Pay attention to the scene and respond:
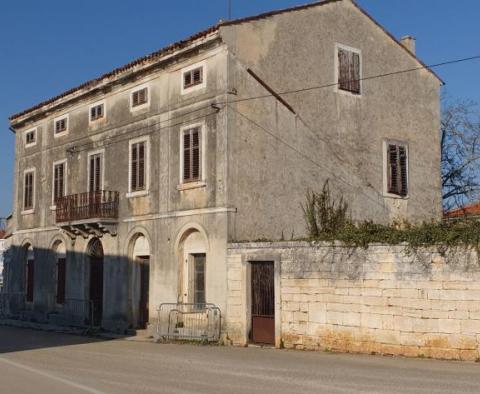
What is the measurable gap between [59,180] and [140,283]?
7120 millimetres

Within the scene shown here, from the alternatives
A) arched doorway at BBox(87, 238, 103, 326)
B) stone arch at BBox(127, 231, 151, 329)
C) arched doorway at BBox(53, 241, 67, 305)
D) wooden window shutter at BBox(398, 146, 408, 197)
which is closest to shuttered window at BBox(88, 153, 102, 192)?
arched doorway at BBox(87, 238, 103, 326)

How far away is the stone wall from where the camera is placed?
14.7 metres

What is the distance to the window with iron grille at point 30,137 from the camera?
31281 mm

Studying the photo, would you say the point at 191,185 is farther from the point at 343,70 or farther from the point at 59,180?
the point at 59,180

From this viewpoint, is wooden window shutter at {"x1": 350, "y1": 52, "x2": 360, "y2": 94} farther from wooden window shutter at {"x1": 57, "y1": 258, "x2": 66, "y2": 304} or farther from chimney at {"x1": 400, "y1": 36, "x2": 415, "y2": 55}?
wooden window shutter at {"x1": 57, "y1": 258, "x2": 66, "y2": 304}

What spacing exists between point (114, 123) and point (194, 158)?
5391 mm

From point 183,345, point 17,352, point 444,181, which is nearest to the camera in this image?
point 17,352

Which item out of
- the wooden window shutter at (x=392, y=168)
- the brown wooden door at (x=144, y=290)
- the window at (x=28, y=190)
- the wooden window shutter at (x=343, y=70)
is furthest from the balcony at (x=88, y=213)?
the wooden window shutter at (x=392, y=168)

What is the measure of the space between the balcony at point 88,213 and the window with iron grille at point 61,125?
3.23 metres

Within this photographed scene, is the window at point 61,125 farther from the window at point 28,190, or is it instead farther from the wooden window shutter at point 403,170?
the wooden window shutter at point 403,170

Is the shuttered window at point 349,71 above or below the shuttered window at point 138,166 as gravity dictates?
above

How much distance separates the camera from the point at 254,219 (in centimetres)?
2041

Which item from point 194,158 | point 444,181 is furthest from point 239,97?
point 444,181

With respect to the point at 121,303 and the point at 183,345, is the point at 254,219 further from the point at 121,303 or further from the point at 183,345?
the point at 121,303
